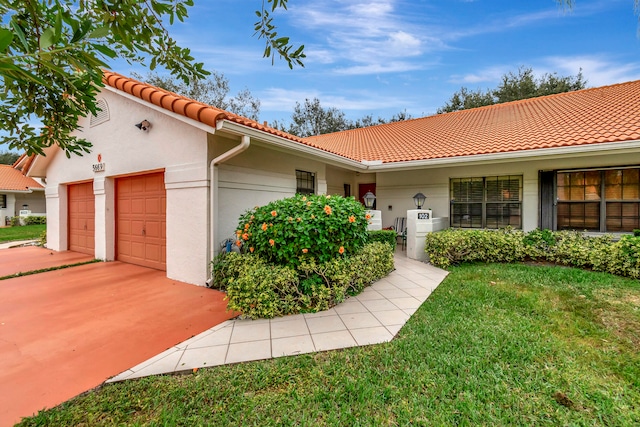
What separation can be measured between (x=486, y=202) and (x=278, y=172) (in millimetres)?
6287

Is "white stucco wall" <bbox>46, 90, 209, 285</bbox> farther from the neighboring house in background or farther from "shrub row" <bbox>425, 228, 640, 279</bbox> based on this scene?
the neighboring house in background

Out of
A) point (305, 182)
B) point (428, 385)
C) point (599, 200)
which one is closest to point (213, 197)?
point (305, 182)

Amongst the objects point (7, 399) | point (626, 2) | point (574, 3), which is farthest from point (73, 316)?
point (626, 2)

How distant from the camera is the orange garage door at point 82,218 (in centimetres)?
807

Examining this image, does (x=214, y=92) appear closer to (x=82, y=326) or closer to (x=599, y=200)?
(x=82, y=326)

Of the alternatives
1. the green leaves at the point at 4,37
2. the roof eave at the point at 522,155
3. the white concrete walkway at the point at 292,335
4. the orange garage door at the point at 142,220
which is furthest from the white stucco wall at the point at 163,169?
the roof eave at the point at 522,155

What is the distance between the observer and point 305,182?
788cm

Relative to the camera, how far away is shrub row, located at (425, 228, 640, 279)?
19.3 ft

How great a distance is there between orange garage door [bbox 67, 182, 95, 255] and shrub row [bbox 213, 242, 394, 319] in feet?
19.7

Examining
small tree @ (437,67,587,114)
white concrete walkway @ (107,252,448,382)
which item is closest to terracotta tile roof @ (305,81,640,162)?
white concrete walkway @ (107,252,448,382)

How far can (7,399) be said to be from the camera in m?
2.24

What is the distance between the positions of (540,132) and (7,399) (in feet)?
35.7

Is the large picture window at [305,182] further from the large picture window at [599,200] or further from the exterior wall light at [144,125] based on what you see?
the large picture window at [599,200]

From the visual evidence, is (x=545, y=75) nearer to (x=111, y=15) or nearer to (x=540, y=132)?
(x=540, y=132)
